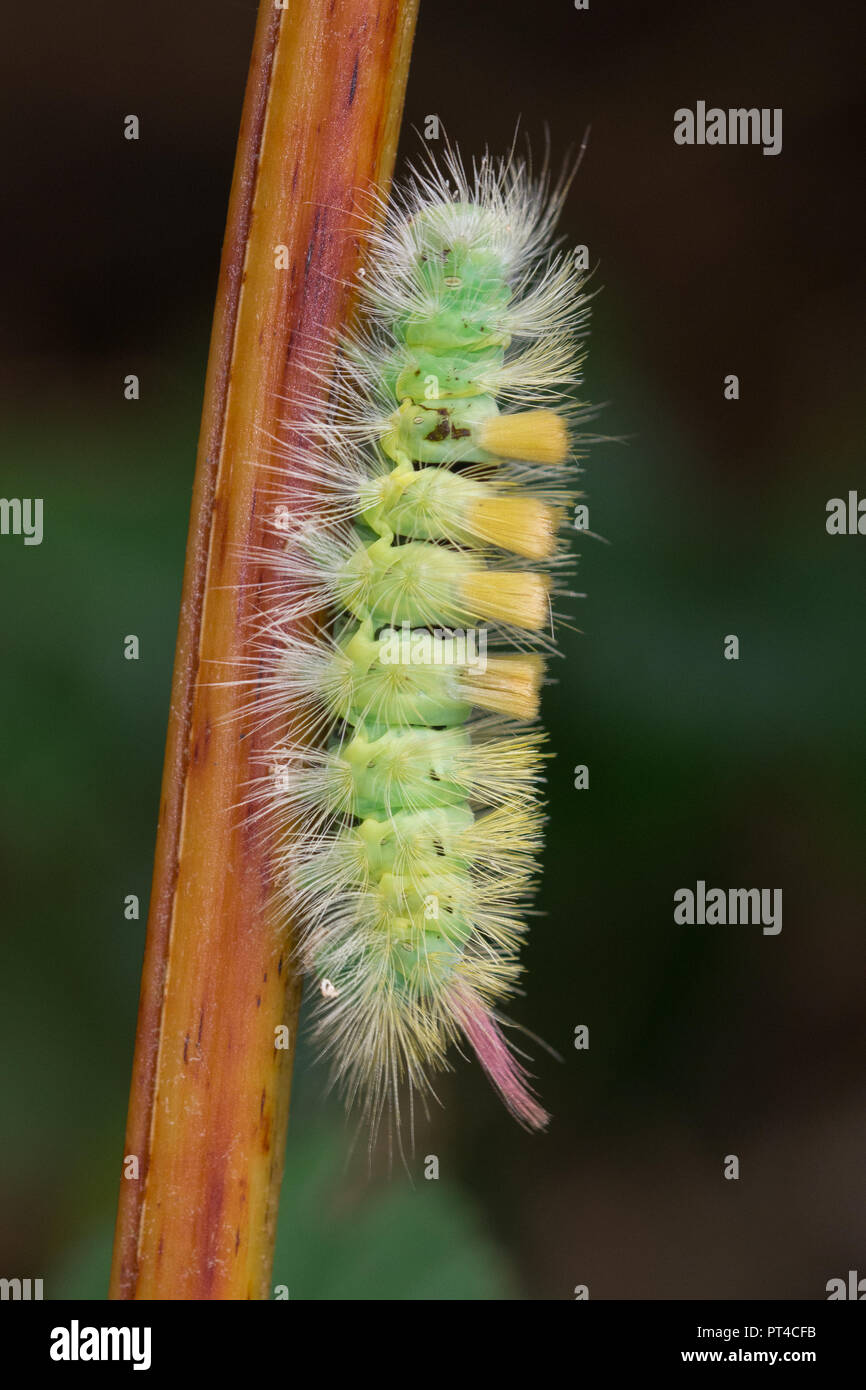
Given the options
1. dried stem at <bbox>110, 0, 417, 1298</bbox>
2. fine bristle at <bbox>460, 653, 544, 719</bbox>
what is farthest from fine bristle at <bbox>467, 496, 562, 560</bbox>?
dried stem at <bbox>110, 0, 417, 1298</bbox>

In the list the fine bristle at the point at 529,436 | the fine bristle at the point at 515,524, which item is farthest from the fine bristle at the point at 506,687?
the fine bristle at the point at 529,436

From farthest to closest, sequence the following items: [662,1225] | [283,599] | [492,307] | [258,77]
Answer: [662,1225] → [492,307] → [283,599] → [258,77]

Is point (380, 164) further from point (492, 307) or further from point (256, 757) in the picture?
point (256, 757)

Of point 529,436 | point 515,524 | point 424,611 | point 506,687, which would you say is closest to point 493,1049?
point 506,687

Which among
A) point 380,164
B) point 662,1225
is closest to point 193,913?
point 380,164

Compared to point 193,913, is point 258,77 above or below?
above

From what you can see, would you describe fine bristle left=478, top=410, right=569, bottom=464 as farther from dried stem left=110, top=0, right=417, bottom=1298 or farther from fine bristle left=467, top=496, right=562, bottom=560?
dried stem left=110, top=0, right=417, bottom=1298

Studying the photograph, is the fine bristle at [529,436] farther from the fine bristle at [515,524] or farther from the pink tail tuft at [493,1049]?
the pink tail tuft at [493,1049]
